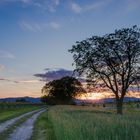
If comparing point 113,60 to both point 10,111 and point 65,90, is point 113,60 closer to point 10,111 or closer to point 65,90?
point 10,111

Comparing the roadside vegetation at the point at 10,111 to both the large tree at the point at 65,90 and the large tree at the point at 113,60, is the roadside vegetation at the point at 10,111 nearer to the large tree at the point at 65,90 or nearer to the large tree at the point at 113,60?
the large tree at the point at 113,60

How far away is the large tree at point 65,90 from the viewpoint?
5630 inches

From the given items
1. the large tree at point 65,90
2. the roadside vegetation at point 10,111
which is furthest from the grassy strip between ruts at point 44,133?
the large tree at point 65,90

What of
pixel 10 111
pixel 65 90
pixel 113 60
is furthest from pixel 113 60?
pixel 65 90

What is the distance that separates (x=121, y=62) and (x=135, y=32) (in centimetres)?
402

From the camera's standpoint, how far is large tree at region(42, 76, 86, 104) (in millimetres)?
143000

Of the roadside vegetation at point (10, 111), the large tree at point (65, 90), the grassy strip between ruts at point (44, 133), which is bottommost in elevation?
the grassy strip between ruts at point (44, 133)

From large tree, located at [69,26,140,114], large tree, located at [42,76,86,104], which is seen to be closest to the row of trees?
large tree, located at [69,26,140,114]

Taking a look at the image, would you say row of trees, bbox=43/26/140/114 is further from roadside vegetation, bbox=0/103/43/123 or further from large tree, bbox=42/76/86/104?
large tree, bbox=42/76/86/104

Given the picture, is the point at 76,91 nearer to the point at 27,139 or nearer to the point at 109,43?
the point at 109,43

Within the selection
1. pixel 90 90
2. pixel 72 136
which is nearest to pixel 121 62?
pixel 90 90

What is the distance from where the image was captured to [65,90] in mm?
144125

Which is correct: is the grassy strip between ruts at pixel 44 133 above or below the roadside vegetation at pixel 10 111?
below

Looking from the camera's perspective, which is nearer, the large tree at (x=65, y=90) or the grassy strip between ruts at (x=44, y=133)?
the grassy strip between ruts at (x=44, y=133)
